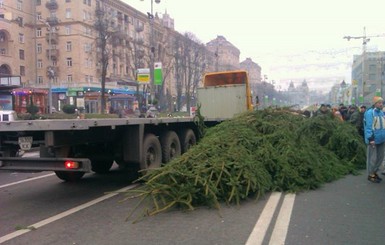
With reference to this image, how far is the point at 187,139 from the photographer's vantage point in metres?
10.5

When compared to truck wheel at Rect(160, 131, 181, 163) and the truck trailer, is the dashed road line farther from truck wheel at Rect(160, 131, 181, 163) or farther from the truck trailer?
truck wheel at Rect(160, 131, 181, 163)

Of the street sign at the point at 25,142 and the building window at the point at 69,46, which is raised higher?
the building window at the point at 69,46

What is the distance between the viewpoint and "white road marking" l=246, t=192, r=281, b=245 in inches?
191

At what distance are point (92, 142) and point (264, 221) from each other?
11.3 feet

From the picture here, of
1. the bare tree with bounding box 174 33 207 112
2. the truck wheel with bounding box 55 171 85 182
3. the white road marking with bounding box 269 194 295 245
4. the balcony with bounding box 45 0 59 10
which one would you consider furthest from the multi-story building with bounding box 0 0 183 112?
the white road marking with bounding box 269 194 295 245

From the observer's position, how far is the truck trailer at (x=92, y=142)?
624 centimetres

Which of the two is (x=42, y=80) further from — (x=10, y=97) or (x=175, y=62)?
(x=10, y=97)

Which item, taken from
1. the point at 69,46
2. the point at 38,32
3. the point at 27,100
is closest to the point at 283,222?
the point at 27,100

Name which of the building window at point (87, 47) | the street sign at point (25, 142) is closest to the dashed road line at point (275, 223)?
the street sign at point (25, 142)

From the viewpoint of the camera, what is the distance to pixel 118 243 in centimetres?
481

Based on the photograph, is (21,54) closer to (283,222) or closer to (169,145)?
(169,145)

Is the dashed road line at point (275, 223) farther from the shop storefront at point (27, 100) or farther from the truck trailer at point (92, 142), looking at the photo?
the shop storefront at point (27, 100)

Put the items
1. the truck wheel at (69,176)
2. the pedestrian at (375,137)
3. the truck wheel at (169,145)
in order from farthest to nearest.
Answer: the truck wheel at (169,145)
the truck wheel at (69,176)
the pedestrian at (375,137)

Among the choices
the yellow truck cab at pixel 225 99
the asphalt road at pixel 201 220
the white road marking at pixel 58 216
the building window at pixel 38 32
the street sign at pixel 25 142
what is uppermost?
the building window at pixel 38 32
